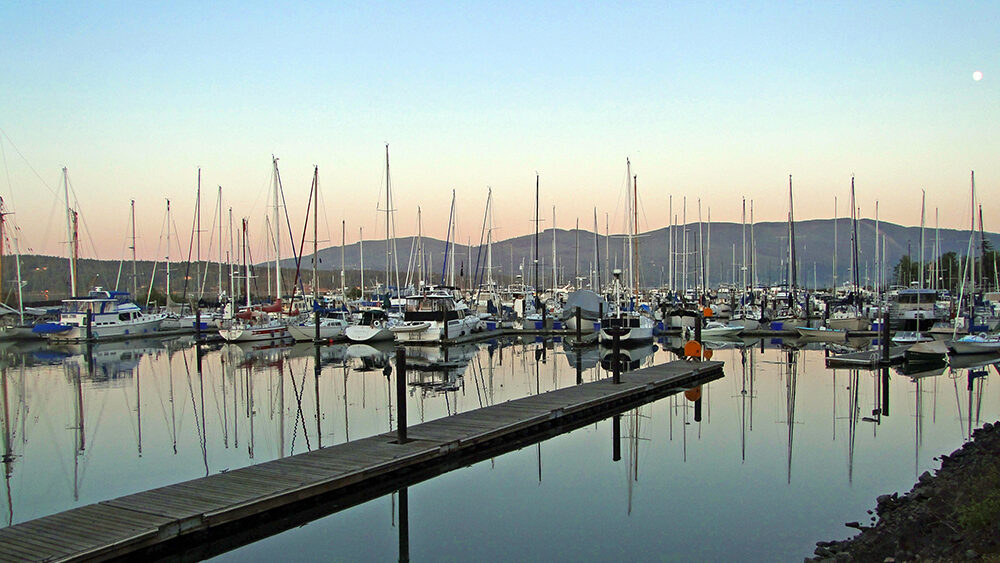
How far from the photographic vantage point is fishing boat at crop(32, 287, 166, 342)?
50.8m

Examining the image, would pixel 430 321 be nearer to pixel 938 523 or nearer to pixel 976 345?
pixel 976 345

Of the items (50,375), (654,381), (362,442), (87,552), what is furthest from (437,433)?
(50,375)

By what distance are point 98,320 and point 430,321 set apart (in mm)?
22634

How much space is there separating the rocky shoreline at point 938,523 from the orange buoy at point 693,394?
35.2 feet

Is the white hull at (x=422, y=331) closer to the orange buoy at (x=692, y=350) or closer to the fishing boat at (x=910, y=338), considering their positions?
the orange buoy at (x=692, y=350)

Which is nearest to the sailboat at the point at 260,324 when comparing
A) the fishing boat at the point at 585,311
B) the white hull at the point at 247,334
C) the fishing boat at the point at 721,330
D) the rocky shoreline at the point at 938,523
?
the white hull at the point at 247,334

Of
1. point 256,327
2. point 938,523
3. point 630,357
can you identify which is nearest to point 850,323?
point 630,357

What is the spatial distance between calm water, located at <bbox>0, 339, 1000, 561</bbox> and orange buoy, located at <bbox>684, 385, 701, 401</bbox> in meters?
0.51

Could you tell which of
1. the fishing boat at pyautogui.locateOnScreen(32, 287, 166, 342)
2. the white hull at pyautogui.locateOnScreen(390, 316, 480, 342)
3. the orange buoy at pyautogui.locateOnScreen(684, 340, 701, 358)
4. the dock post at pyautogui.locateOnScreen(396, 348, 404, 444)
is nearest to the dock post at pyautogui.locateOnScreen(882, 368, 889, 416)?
the orange buoy at pyautogui.locateOnScreen(684, 340, 701, 358)

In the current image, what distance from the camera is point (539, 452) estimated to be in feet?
57.4

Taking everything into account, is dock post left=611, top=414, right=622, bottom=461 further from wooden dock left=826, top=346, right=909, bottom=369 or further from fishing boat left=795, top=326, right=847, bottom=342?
fishing boat left=795, top=326, right=847, bottom=342

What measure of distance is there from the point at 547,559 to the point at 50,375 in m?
28.6

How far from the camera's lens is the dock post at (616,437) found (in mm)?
17508

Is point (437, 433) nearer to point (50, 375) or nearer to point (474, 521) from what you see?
point (474, 521)
